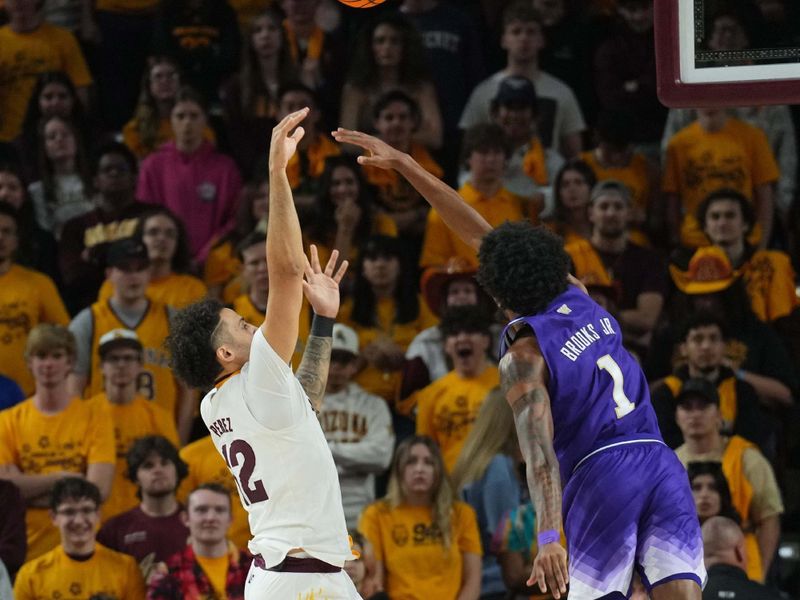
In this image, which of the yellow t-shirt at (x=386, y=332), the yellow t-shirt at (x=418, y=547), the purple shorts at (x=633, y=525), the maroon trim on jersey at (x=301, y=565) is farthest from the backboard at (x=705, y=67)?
the yellow t-shirt at (x=386, y=332)

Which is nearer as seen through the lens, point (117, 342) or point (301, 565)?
point (301, 565)

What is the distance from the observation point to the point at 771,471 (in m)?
9.48

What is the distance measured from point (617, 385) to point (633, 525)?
1.84ft

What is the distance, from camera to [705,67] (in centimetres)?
672

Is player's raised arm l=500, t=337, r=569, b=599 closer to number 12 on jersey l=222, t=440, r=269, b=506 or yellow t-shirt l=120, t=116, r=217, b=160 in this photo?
number 12 on jersey l=222, t=440, r=269, b=506

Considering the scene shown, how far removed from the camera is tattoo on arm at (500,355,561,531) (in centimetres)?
595

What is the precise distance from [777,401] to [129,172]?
4.97 metres

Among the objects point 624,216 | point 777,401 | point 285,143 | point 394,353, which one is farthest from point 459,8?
point 285,143

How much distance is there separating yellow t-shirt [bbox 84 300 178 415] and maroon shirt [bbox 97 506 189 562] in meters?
1.21

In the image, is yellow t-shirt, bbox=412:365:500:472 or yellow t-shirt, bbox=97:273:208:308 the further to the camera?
yellow t-shirt, bbox=97:273:208:308

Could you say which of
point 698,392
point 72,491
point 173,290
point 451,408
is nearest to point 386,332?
point 451,408

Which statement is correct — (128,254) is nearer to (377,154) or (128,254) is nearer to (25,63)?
(25,63)

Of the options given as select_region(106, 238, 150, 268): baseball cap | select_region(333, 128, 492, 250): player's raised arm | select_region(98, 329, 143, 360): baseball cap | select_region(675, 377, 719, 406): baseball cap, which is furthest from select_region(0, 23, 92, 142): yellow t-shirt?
Result: select_region(333, 128, 492, 250): player's raised arm

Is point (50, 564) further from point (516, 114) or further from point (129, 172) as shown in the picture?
point (516, 114)
